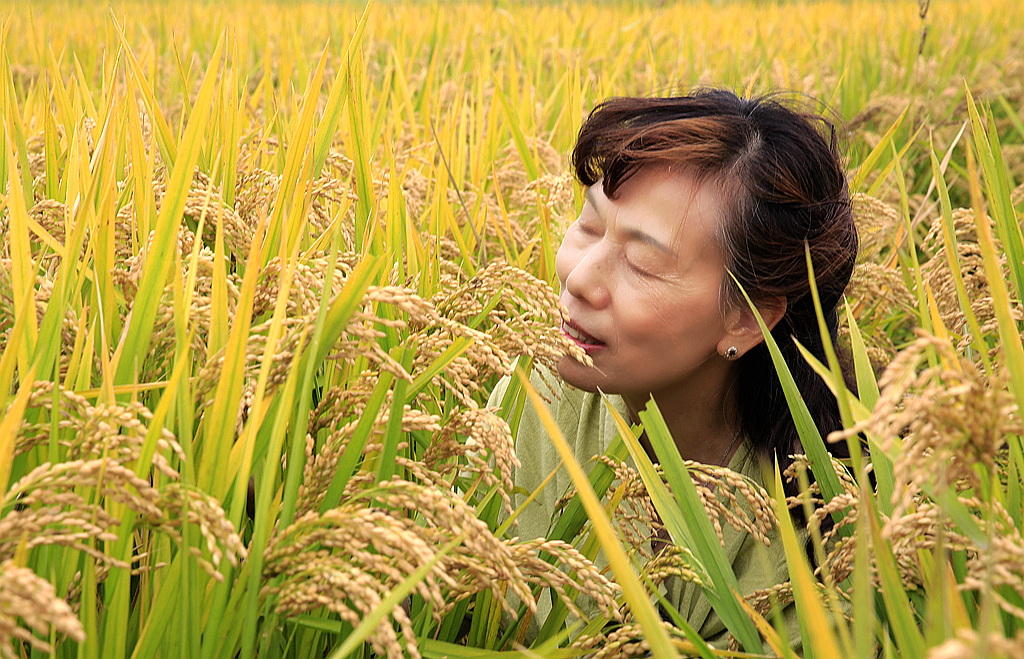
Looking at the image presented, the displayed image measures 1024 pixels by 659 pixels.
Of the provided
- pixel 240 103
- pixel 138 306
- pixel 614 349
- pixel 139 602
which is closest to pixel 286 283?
pixel 138 306

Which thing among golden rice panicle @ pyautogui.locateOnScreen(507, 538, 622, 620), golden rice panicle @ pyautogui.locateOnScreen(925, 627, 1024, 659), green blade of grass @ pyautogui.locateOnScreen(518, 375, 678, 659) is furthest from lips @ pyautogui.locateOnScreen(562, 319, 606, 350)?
golden rice panicle @ pyautogui.locateOnScreen(925, 627, 1024, 659)

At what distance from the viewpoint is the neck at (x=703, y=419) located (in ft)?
5.45

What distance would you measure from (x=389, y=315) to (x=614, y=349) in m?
0.38

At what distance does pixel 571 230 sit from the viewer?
61.1 inches

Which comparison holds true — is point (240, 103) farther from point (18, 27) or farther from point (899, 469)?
point (18, 27)

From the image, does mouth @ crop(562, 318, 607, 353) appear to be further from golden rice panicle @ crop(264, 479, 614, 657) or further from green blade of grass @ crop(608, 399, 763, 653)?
golden rice panicle @ crop(264, 479, 614, 657)

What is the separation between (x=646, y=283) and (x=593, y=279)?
0.09m

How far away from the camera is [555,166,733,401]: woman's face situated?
1.41 metres

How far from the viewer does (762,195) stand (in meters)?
1.45

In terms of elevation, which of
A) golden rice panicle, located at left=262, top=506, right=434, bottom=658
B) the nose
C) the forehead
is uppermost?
the forehead

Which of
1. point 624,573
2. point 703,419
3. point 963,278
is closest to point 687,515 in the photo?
point 624,573

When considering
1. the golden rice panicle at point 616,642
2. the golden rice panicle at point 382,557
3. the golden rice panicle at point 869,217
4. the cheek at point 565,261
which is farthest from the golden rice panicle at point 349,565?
the golden rice panicle at point 869,217

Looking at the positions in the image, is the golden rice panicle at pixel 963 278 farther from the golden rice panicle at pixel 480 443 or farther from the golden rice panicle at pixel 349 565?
the golden rice panicle at pixel 349 565

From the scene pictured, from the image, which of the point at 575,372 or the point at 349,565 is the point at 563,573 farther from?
the point at 575,372
